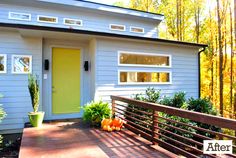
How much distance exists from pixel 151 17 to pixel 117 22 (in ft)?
6.06

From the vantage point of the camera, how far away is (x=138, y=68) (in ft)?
20.6

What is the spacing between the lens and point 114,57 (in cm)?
592

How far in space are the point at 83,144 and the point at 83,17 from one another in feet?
20.1

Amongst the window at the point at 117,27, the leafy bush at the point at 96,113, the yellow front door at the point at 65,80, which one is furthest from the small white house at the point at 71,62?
the window at the point at 117,27

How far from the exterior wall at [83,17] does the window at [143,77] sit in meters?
3.25

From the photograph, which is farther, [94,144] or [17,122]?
[17,122]

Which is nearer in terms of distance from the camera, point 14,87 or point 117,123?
point 117,123

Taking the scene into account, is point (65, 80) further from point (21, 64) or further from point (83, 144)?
point (83, 144)

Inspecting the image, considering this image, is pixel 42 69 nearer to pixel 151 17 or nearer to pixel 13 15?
pixel 13 15

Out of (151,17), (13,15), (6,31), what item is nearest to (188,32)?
(151,17)

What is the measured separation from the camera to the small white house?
5174 mm

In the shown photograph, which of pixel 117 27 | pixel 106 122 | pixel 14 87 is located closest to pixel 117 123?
pixel 106 122

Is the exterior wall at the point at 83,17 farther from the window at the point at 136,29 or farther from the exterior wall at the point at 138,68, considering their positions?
the exterior wall at the point at 138,68

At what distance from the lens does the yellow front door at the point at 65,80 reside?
19.3 ft
